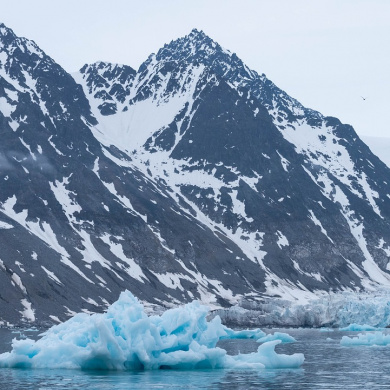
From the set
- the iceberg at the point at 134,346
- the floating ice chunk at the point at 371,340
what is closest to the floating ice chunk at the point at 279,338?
the floating ice chunk at the point at 371,340

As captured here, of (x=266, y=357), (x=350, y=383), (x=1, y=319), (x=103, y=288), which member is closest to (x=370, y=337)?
(x=266, y=357)

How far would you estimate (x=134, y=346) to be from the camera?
5600 centimetres

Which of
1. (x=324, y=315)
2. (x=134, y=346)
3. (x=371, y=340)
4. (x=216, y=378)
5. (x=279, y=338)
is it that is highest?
(x=134, y=346)

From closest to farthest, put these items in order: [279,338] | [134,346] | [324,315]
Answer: [134,346] < [279,338] < [324,315]

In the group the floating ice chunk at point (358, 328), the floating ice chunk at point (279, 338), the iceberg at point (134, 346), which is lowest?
the floating ice chunk at point (358, 328)

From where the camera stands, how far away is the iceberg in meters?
55.6

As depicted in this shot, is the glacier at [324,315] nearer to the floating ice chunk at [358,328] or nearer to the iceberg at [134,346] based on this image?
the floating ice chunk at [358,328]

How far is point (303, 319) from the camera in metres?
160

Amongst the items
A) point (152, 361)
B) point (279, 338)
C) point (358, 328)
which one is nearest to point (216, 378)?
point (152, 361)

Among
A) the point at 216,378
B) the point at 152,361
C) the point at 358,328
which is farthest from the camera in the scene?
the point at 358,328

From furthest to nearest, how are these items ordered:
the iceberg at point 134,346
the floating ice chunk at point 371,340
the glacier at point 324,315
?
the glacier at point 324,315 → the floating ice chunk at point 371,340 → the iceberg at point 134,346

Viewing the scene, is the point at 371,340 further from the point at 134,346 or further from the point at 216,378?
the point at 134,346

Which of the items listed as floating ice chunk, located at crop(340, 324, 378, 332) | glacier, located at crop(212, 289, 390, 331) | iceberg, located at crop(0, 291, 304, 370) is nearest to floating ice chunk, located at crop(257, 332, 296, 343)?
iceberg, located at crop(0, 291, 304, 370)

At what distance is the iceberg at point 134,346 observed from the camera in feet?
182
